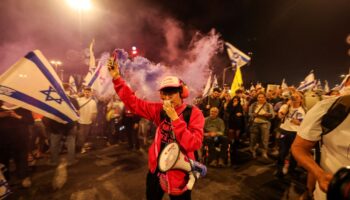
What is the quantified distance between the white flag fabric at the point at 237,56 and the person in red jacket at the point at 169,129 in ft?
30.2

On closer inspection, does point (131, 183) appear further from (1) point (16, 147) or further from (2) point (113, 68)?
(2) point (113, 68)

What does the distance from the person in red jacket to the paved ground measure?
2.26 metres

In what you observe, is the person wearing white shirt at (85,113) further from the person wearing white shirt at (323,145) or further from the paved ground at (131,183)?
the person wearing white shirt at (323,145)

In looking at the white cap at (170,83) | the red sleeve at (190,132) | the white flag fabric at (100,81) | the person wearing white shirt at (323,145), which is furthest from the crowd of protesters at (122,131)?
the person wearing white shirt at (323,145)

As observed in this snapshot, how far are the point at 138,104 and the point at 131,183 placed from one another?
300 cm

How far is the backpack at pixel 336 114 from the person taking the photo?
1.41 metres

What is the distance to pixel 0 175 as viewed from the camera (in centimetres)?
309

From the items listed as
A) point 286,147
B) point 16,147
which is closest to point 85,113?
point 16,147

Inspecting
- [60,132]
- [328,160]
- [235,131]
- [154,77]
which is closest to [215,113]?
[235,131]

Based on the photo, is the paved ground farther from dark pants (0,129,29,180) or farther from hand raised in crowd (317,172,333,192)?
hand raised in crowd (317,172,333,192)

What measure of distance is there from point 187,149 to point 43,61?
3.58 m

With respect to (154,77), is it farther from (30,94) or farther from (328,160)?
(328,160)

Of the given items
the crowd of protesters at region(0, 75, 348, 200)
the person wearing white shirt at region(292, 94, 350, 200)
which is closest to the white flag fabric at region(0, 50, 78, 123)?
the crowd of protesters at region(0, 75, 348, 200)

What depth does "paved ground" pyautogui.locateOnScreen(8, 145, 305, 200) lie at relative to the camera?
14.4 feet
